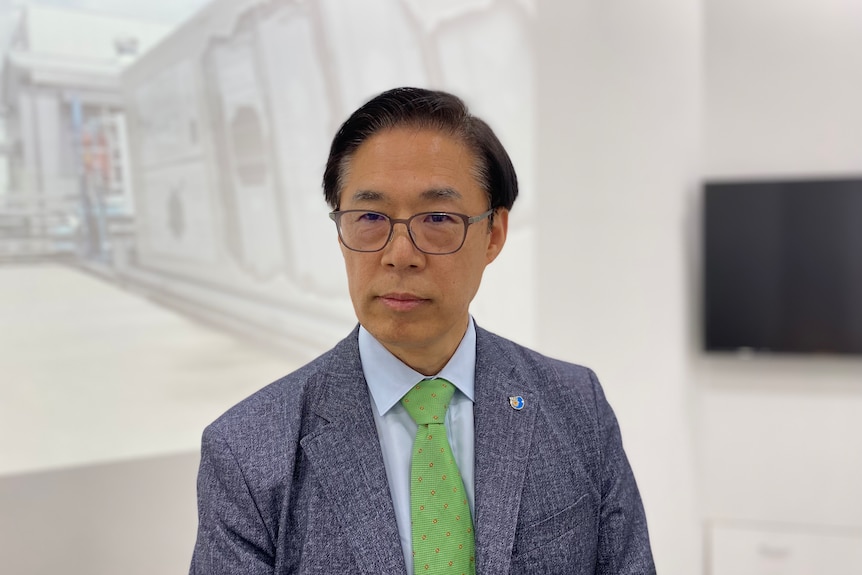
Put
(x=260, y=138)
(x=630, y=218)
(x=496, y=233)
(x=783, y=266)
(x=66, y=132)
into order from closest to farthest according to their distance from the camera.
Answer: (x=496, y=233) < (x=66, y=132) < (x=260, y=138) < (x=630, y=218) < (x=783, y=266)

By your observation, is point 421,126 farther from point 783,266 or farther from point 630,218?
point 783,266

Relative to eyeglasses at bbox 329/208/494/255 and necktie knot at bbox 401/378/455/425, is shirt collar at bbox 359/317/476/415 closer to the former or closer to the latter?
necktie knot at bbox 401/378/455/425

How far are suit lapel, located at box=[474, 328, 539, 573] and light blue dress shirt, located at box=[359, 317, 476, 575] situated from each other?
0.03 metres

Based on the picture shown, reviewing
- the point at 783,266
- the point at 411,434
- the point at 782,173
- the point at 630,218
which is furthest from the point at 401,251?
the point at 782,173

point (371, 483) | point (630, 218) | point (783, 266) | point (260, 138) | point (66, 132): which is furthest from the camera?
point (783, 266)

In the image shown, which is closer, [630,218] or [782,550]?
[630,218]

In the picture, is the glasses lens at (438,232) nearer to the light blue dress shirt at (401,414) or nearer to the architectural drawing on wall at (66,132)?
the light blue dress shirt at (401,414)

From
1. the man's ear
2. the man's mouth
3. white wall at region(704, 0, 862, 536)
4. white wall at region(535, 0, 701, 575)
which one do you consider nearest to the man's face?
the man's mouth

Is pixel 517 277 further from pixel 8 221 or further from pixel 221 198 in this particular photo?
pixel 8 221

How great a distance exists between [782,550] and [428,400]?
2720mm

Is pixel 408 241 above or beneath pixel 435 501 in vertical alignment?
above

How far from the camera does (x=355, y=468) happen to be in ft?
3.54

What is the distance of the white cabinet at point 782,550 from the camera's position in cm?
302

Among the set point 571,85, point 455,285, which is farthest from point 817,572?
point 455,285
